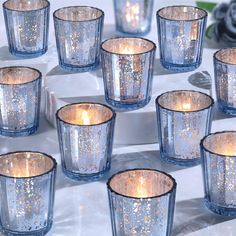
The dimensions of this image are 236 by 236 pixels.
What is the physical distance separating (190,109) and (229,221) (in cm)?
26

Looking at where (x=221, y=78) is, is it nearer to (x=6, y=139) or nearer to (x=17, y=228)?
(x=6, y=139)

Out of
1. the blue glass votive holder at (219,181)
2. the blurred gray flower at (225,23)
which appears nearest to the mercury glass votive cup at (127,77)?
the blue glass votive holder at (219,181)

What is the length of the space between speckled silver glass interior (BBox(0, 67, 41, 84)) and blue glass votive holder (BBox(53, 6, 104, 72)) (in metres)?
0.11

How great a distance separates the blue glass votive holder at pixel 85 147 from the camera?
4.18ft

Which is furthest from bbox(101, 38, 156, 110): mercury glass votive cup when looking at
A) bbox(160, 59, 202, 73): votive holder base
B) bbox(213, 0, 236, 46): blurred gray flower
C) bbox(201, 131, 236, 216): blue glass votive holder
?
bbox(213, 0, 236, 46): blurred gray flower

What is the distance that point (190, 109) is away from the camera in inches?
55.1

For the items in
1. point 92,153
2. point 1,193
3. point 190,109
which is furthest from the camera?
point 190,109

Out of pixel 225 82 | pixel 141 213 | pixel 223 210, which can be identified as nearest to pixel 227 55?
pixel 225 82

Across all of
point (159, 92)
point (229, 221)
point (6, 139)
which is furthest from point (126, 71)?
point (229, 221)

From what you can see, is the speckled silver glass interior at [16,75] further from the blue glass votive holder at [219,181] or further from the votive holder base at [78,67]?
the blue glass votive holder at [219,181]

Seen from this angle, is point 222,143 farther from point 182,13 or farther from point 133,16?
point 133,16

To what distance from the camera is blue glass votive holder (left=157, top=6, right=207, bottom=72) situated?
5.05 feet

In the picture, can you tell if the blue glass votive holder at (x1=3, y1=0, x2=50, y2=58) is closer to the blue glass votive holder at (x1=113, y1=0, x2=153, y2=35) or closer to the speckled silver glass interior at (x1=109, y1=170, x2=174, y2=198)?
the blue glass votive holder at (x1=113, y1=0, x2=153, y2=35)

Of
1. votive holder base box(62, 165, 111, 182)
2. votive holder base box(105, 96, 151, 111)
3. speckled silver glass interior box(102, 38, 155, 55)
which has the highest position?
speckled silver glass interior box(102, 38, 155, 55)
